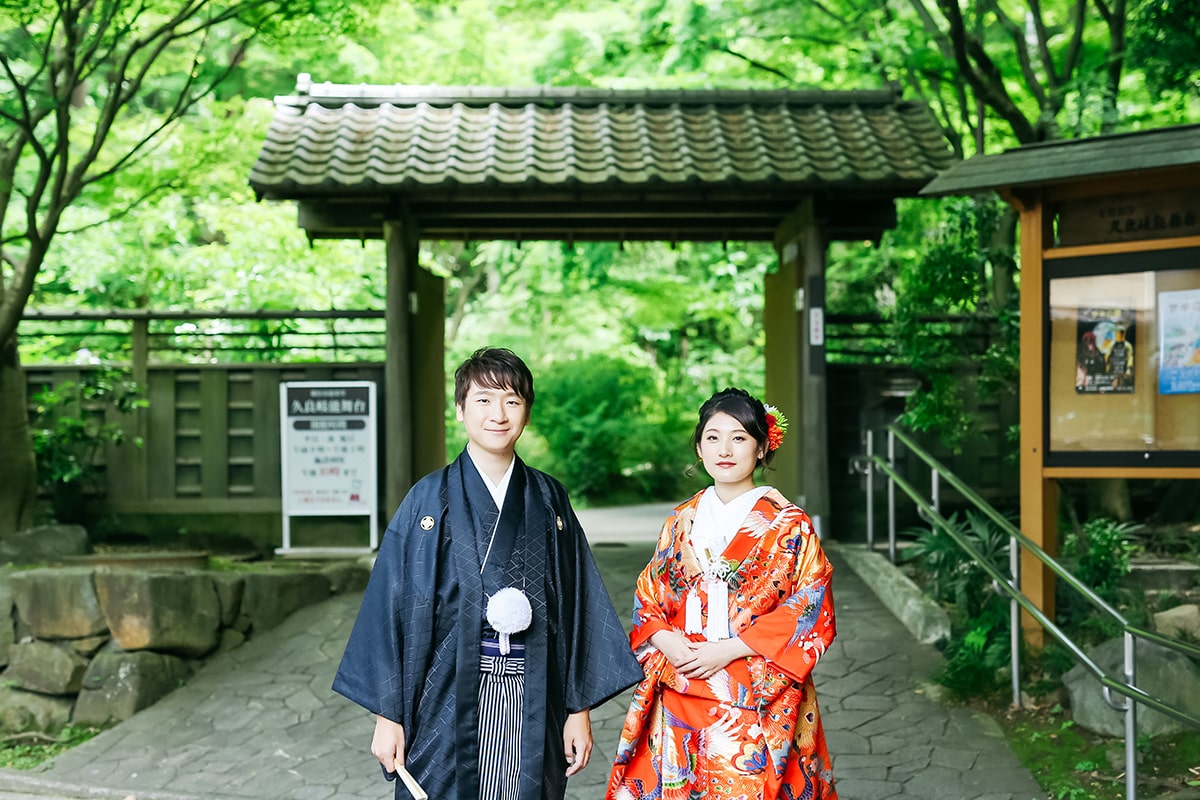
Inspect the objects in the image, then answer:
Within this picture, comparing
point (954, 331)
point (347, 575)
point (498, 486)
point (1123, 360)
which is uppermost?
point (954, 331)

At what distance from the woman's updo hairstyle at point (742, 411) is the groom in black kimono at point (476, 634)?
26.2 inches

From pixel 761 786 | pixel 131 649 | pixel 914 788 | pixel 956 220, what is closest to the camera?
pixel 761 786

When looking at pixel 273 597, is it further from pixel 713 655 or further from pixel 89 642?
pixel 713 655

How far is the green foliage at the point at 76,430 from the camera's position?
340 inches

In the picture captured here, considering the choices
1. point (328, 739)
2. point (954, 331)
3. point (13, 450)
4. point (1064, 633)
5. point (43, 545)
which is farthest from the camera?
point (954, 331)

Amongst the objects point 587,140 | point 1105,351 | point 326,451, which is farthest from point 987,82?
point 326,451

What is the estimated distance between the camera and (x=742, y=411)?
3.45m

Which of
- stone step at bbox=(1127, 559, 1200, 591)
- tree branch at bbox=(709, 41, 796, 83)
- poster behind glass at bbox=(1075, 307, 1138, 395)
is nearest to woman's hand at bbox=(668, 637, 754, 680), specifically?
poster behind glass at bbox=(1075, 307, 1138, 395)

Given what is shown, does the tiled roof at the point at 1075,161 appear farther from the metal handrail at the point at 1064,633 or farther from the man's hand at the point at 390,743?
the man's hand at the point at 390,743

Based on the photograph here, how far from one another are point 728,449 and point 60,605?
16.3 feet

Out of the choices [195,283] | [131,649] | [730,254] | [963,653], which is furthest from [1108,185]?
[730,254]

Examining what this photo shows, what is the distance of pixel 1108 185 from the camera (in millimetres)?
5570

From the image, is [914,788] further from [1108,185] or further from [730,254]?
[730,254]

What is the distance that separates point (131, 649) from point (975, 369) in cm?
631
